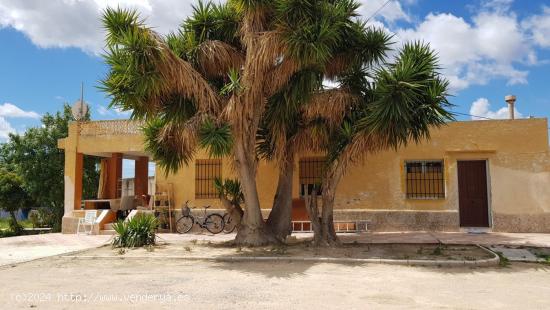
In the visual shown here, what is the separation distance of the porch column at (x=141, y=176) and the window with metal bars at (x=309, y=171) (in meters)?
9.46

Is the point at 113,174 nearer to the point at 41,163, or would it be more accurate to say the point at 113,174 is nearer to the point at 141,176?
the point at 141,176

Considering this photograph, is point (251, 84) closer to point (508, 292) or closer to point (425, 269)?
point (425, 269)

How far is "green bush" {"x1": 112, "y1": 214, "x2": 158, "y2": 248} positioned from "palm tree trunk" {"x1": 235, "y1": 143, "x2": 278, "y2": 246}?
231 centimetres

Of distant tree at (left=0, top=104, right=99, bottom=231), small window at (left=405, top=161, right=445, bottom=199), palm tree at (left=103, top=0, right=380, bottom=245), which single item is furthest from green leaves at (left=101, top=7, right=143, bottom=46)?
distant tree at (left=0, top=104, right=99, bottom=231)

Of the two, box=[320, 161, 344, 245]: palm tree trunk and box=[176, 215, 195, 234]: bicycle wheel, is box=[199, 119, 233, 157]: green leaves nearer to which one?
box=[320, 161, 344, 245]: palm tree trunk

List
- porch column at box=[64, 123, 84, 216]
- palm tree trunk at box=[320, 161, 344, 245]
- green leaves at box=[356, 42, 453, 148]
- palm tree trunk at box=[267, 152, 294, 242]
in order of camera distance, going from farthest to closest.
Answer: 1. porch column at box=[64, 123, 84, 216]
2. palm tree trunk at box=[267, 152, 294, 242]
3. palm tree trunk at box=[320, 161, 344, 245]
4. green leaves at box=[356, 42, 453, 148]

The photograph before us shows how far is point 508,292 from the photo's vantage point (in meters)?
6.73

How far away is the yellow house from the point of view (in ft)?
46.1

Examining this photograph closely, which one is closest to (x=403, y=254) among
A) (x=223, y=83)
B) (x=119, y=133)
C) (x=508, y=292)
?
(x=508, y=292)

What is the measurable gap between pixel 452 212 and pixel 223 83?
8.04 metres

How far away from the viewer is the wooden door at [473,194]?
14.6 metres

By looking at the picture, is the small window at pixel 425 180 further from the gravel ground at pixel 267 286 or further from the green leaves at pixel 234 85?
the green leaves at pixel 234 85

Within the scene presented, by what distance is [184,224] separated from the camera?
627 inches

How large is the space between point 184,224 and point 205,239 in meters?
2.45
